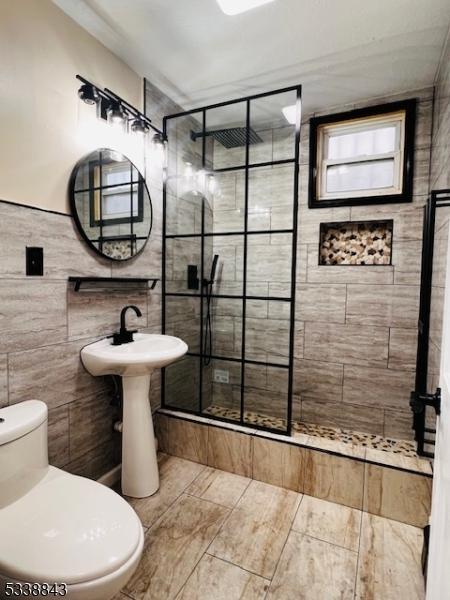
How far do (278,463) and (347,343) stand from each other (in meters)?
1.11

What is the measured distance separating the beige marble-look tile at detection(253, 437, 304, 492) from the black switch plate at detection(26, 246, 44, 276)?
1651mm

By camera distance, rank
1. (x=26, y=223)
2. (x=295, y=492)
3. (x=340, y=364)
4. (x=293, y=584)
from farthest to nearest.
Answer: (x=340, y=364) < (x=295, y=492) < (x=26, y=223) < (x=293, y=584)

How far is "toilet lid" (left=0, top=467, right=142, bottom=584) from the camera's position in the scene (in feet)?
3.10

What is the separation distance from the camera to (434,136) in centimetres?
219

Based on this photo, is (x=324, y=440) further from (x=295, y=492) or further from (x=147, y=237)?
(x=147, y=237)

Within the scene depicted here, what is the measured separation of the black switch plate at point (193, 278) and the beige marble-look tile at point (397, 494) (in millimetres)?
1660

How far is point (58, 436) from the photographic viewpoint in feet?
5.58

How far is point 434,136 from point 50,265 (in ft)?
8.61

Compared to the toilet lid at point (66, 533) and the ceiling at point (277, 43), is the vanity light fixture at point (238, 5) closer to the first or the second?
the ceiling at point (277, 43)

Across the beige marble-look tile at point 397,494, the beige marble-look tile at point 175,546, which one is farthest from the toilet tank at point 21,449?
the beige marble-look tile at point 397,494

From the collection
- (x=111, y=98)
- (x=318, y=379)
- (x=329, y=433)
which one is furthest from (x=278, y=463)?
→ (x=111, y=98)

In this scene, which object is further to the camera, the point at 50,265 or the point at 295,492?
the point at 295,492

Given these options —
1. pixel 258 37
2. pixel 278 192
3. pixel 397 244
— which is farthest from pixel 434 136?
pixel 258 37

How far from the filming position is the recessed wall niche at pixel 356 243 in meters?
2.50
